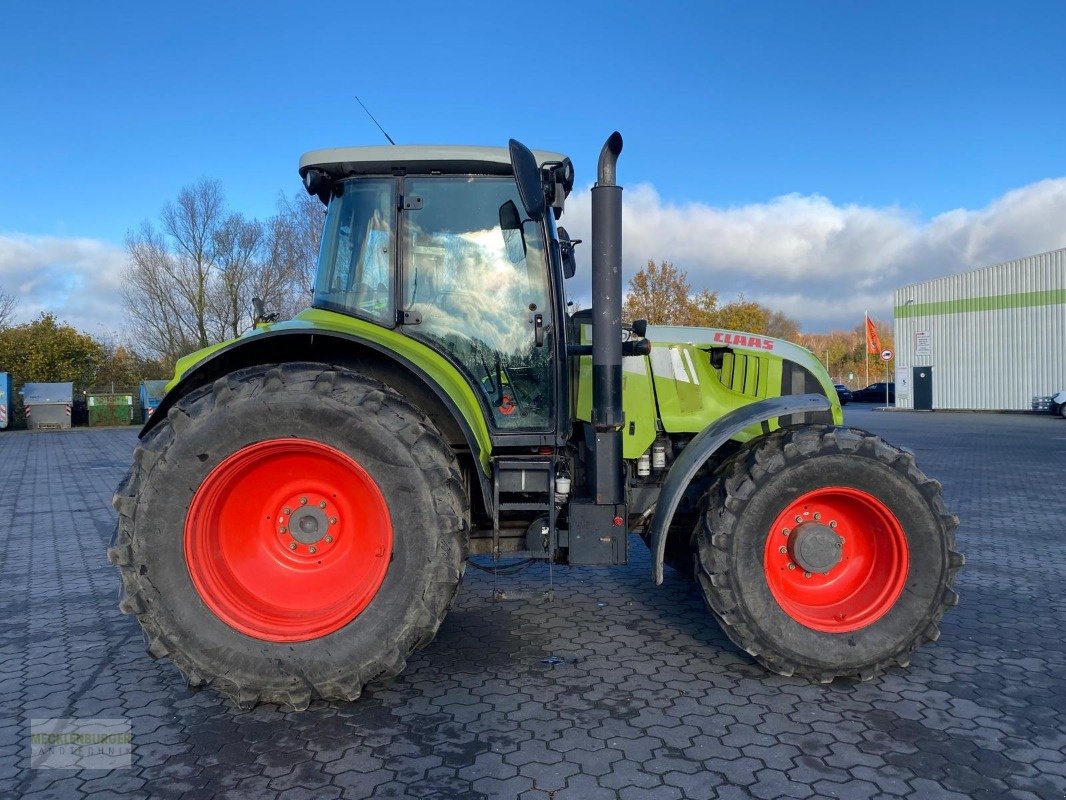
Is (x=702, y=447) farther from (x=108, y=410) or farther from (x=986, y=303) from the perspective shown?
Result: (x=986, y=303)

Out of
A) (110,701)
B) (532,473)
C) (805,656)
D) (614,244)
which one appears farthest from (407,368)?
(805,656)

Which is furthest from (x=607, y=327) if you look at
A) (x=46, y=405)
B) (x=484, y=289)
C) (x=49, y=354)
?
(x=49, y=354)

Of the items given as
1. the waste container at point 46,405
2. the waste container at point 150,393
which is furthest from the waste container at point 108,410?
the waste container at point 46,405

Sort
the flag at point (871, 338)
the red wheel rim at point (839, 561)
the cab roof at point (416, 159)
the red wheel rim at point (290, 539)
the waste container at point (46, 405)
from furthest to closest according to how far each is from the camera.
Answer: the flag at point (871, 338), the waste container at point (46, 405), the cab roof at point (416, 159), the red wheel rim at point (839, 561), the red wheel rim at point (290, 539)

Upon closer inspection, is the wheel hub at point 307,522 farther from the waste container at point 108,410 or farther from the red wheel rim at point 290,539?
the waste container at point 108,410

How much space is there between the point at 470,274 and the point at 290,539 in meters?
1.56

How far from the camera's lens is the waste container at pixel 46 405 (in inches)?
1067

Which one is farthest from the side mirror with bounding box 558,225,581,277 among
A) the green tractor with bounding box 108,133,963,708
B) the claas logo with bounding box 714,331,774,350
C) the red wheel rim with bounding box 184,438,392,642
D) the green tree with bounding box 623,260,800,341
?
the green tree with bounding box 623,260,800,341

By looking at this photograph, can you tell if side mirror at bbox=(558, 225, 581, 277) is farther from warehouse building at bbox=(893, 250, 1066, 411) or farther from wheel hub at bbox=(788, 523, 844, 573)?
warehouse building at bbox=(893, 250, 1066, 411)

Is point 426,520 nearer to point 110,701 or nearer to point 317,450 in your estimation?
point 317,450

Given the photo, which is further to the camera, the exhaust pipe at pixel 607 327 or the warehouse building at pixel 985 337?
the warehouse building at pixel 985 337

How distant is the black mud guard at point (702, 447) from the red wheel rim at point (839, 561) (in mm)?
429

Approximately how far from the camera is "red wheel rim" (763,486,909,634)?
135 inches

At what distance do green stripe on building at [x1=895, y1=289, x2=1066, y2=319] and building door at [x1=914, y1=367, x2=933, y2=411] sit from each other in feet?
8.05
